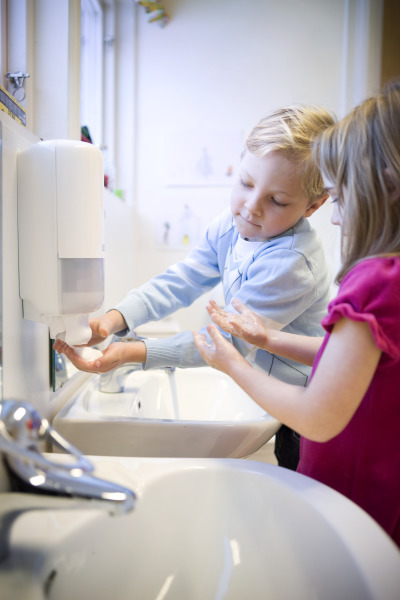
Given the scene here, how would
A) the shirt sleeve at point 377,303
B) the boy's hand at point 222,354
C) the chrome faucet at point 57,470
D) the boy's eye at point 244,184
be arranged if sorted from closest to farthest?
1. the chrome faucet at point 57,470
2. the shirt sleeve at point 377,303
3. the boy's hand at point 222,354
4. the boy's eye at point 244,184

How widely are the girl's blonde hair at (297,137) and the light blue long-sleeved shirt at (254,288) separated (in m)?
0.11

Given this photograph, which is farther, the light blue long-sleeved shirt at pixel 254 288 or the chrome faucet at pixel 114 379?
the chrome faucet at pixel 114 379

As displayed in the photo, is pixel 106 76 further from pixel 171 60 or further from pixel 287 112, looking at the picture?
pixel 287 112

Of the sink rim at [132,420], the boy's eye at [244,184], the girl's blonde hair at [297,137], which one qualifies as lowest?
the sink rim at [132,420]

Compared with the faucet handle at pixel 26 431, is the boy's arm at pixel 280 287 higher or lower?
higher

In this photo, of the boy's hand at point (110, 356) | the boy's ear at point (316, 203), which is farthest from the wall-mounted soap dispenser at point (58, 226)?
the boy's ear at point (316, 203)

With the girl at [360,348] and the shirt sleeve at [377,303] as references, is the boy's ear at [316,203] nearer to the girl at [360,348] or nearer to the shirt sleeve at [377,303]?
the girl at [360,348]

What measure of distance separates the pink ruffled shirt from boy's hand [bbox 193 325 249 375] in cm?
15

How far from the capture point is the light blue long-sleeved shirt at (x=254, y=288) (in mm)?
786

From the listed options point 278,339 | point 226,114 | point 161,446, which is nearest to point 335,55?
point 226,114

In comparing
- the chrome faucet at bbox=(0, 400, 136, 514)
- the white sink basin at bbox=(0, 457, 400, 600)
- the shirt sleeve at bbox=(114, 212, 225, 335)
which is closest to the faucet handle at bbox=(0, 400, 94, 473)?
the chrome faucet at bbox=(0, 400, 136, 514)

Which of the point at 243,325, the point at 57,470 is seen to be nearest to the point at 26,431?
the point at 57,470

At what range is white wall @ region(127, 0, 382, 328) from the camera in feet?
6.84

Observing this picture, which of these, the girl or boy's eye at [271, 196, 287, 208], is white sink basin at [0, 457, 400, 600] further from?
boy's eye at [271, 196, 287, 208]
